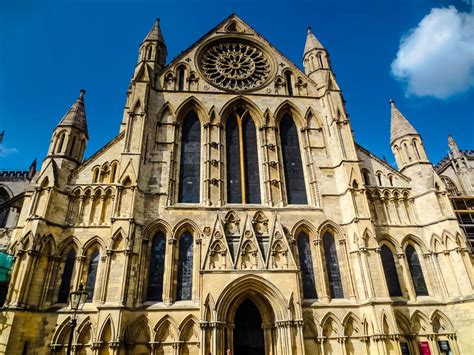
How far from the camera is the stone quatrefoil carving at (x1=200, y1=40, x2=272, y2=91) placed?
68.4 feet

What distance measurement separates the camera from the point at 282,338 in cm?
1294

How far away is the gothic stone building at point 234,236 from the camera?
43.1 feet

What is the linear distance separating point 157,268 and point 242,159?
7.59m

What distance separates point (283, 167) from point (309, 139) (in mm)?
2548

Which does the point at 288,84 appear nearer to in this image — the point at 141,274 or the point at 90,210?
the point at 90,210

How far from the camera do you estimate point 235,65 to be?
21656 mm

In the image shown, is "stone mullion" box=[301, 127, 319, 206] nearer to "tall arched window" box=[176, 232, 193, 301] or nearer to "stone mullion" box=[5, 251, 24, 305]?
"tall arched window" box=[176, 232, 193, 301]

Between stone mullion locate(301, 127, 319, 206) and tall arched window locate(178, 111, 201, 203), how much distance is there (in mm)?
6345

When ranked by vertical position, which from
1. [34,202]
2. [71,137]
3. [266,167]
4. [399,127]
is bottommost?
[34,202]

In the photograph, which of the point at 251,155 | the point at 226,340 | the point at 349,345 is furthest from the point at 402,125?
the point at 226,340

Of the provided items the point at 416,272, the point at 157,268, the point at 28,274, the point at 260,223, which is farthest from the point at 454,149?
the point at 28,274

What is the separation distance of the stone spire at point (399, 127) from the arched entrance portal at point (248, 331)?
13711 mm

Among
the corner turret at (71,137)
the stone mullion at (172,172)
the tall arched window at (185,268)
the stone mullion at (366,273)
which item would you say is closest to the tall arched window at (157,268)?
the tall arched window at (185,268)

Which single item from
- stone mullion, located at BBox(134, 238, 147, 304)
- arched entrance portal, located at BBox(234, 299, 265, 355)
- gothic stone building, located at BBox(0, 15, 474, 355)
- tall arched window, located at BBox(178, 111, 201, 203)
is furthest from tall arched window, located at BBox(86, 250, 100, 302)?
arched entrance portal, located at BBox(234, 299, 265, 355)
